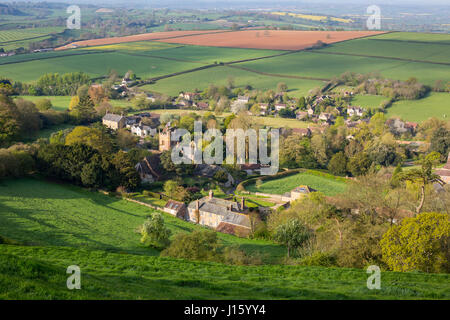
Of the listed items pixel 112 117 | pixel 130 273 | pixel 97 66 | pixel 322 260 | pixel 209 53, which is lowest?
pixel 322 260

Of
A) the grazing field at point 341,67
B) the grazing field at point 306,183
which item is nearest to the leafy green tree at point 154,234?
the grazing field at point 306,183

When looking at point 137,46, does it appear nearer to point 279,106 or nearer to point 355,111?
point 279,106

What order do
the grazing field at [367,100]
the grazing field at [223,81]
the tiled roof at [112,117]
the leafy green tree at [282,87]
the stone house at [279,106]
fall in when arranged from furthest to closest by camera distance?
1. the grazing field at [223,81]
2. the leafy green tree at [282,87]
3. the stone house at [279,106]
4. the grazing field at [367,100]
5. the tiled roof at [112,117]

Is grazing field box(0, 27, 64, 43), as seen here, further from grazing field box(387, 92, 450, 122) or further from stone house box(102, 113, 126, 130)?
grazing field box(387, 92, 450, 122)

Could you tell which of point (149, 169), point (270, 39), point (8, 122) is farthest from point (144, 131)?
point (270, 39)

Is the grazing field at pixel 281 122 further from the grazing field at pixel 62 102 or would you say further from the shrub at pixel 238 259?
the shrub at pixel 238 259

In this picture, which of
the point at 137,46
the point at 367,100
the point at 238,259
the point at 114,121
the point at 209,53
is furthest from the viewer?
the point at 137,46

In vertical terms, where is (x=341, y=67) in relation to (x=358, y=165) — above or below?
above
